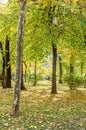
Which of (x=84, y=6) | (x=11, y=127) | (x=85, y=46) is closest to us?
(x=11, y=127)

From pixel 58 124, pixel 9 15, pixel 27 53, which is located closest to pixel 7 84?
pixel 27 53

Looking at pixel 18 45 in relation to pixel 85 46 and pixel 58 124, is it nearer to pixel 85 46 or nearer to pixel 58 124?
pixel 58 124

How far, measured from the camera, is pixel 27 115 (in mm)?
11664

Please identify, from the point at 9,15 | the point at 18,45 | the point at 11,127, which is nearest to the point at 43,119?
the point at 11,127

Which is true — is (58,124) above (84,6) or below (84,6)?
below

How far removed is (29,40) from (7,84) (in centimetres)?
727

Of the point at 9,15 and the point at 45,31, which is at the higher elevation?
the point at 9,15

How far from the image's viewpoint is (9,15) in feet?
64.1

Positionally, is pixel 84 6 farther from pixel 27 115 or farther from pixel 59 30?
pixel 59 30

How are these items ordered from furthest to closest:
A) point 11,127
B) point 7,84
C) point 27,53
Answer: point 7,84 < point 27,53 < point 11,127

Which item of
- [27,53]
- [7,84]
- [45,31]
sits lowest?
[7,84]

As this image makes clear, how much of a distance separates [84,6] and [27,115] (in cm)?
537

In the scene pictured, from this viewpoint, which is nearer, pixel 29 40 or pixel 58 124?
pixel 58 124

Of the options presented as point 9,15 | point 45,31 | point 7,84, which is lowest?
point 7,84
